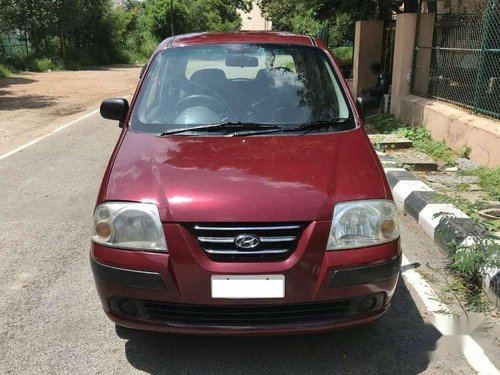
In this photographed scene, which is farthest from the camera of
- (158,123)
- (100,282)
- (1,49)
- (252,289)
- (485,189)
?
(1,49)

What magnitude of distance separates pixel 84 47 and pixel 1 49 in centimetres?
923

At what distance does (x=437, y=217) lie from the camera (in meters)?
5.00

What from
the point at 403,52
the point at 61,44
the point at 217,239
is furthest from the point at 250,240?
the point at 61,44

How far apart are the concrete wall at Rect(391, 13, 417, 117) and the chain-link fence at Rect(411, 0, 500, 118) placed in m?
0.17

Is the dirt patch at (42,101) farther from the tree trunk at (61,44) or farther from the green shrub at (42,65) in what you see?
the tree trunk at (61,44)

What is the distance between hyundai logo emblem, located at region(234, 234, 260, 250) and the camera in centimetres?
263

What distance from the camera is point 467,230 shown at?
14.8 feet

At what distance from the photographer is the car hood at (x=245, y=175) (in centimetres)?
266

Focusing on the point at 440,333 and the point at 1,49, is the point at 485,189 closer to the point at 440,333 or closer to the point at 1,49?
the point at 440,333

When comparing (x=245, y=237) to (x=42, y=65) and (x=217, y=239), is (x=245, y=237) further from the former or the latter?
(x=42, y=65)

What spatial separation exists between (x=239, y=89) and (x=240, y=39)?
58cm

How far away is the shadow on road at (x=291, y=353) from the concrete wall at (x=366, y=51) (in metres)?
11.6

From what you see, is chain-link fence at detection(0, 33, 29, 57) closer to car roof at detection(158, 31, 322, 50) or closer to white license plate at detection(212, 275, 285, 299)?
car roof at detection(158, 31, 322, 50)

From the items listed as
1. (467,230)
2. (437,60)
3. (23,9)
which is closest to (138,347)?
(467,230)
